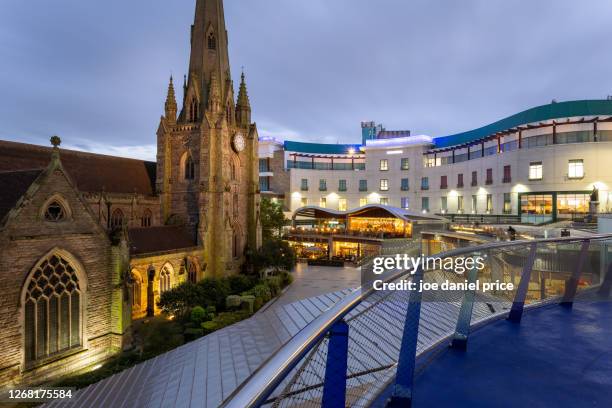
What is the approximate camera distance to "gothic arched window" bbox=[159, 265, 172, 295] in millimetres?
24047

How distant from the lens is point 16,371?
13.6m

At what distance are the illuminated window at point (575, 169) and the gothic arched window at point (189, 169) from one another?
34.2 meters

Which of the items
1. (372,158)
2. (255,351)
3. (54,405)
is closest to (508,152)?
(372,158)

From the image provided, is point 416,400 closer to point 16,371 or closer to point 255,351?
point 255,351

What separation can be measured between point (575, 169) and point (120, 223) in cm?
3984

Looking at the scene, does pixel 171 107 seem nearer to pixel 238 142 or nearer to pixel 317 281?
pixel 238 142

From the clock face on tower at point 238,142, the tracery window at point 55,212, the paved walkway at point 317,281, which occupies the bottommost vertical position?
the paved walkway at point 317,281

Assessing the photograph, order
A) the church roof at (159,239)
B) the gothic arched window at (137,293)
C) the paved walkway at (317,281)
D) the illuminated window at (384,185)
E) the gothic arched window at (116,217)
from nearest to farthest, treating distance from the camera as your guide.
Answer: the gothic arched window at (137,293), the church roof at (159,239), the paved walkway at (317,281), the gothic arched window at (116,217), the illuminated window at (384,185)

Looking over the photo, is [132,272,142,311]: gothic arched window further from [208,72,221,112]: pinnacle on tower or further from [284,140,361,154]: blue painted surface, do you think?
[284,140,361,154]: blue painted surface

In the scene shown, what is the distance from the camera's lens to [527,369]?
3414 mm

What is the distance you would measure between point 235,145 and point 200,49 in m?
9.33

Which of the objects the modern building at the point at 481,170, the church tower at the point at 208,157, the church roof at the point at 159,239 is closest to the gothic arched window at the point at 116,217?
the church roof at the point at 159,239

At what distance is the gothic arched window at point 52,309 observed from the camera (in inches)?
570

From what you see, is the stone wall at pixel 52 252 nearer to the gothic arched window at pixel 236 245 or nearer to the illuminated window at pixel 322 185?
the gothic arched window at pixel 236 245
